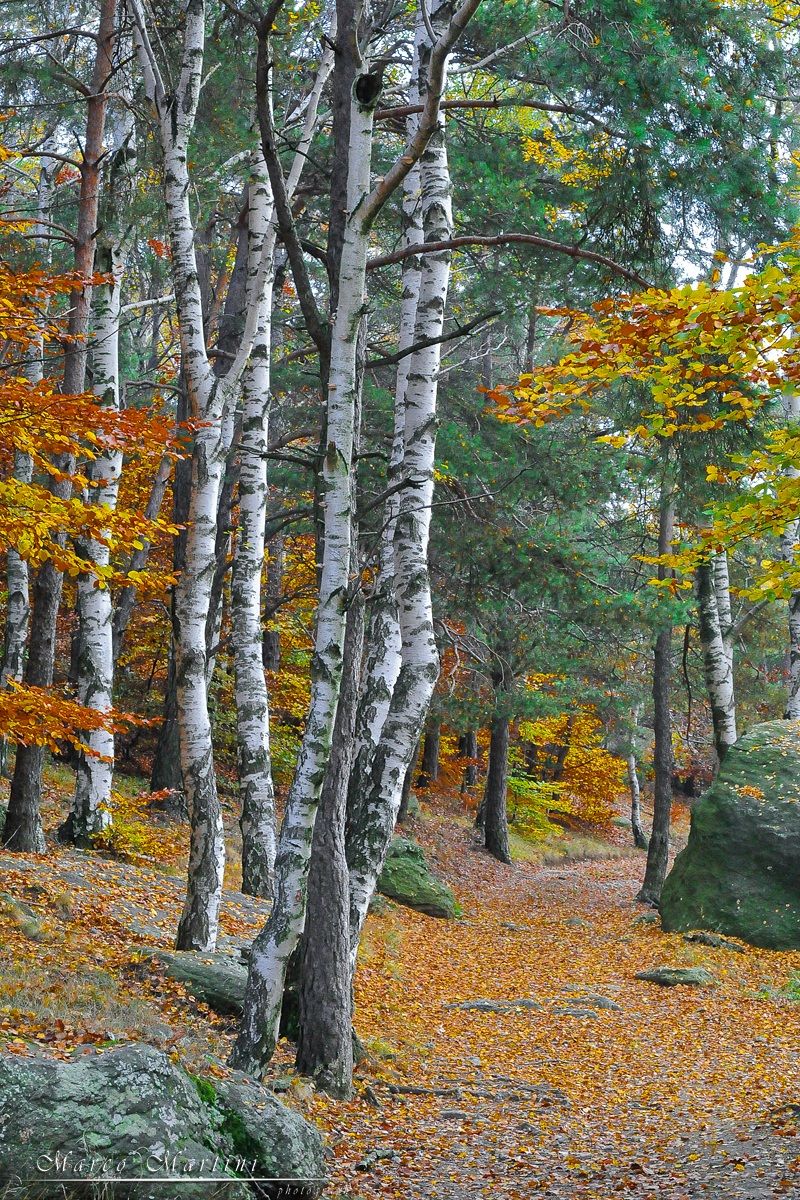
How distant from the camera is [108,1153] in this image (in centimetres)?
356

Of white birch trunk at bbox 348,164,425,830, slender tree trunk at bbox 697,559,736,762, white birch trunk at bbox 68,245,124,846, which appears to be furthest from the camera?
slender tree trunk at bbox 697,559,736,762

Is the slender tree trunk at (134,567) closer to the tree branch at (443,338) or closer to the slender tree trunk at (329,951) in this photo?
the tree branch at (443,338)

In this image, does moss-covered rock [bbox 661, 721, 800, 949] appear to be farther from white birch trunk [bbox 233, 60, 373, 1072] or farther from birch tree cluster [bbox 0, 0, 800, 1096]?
white birch trunk [bbox 233, 60, 373, 1072]

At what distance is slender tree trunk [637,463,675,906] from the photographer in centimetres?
1568

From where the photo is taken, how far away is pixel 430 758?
2495 centimetres

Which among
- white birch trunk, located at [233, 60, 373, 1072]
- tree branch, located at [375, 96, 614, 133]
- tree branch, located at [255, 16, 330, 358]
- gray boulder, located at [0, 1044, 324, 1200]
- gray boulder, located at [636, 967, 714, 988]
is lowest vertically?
gray boulder, located at [636, 967, 714, 988]

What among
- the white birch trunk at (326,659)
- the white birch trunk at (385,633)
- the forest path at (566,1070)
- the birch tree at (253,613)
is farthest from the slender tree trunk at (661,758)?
the white birch trunk at (326,659)

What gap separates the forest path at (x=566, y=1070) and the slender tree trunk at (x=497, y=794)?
19.0ft

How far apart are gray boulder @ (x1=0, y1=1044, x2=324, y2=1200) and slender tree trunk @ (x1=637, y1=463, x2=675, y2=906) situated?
41.1ft

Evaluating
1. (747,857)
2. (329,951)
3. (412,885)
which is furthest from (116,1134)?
(412,885)

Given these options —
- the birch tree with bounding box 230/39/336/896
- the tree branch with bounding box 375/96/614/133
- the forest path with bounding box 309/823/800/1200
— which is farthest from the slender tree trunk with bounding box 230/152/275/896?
the tree branch with bounding box 375/96/614/133

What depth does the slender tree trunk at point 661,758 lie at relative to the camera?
51.4 feet

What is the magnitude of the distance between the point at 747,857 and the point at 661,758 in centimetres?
335

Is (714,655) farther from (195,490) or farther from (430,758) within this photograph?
(430,758)
